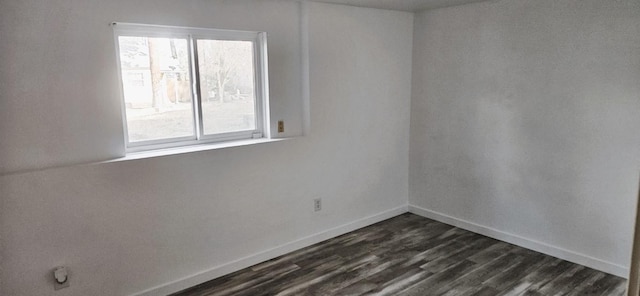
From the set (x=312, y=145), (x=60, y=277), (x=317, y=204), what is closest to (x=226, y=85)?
(x=312, y=145)

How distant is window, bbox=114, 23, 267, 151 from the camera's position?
108 inches

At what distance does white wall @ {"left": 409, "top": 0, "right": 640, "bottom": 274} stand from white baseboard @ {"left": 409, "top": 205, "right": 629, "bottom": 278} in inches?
0.6

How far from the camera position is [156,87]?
2.84 m

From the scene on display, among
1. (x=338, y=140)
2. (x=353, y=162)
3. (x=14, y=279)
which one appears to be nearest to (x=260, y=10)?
(x=338, y=140)

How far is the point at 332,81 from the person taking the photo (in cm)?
366

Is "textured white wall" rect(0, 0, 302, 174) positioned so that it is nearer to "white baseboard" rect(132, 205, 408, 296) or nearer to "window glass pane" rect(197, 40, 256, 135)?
"window glass pane" rect(197, 40, 256, 135)

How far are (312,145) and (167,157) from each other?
1.29 m

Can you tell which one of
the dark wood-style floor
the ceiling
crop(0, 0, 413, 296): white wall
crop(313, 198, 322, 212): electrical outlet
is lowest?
the dark wood-style floor

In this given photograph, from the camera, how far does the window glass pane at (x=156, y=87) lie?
272 cm

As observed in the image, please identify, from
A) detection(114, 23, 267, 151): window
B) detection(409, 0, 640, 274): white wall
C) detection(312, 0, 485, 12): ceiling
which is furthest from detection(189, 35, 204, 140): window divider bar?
detection(409, 0, 640, 274): white wall

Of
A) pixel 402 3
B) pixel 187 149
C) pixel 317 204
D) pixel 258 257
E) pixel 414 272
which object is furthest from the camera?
pixel 317 204

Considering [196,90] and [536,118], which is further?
[536,118]

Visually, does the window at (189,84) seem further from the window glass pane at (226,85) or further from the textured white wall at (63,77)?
the textured white wall at (63,77)

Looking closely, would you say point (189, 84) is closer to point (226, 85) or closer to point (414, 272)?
point (226, 85)
